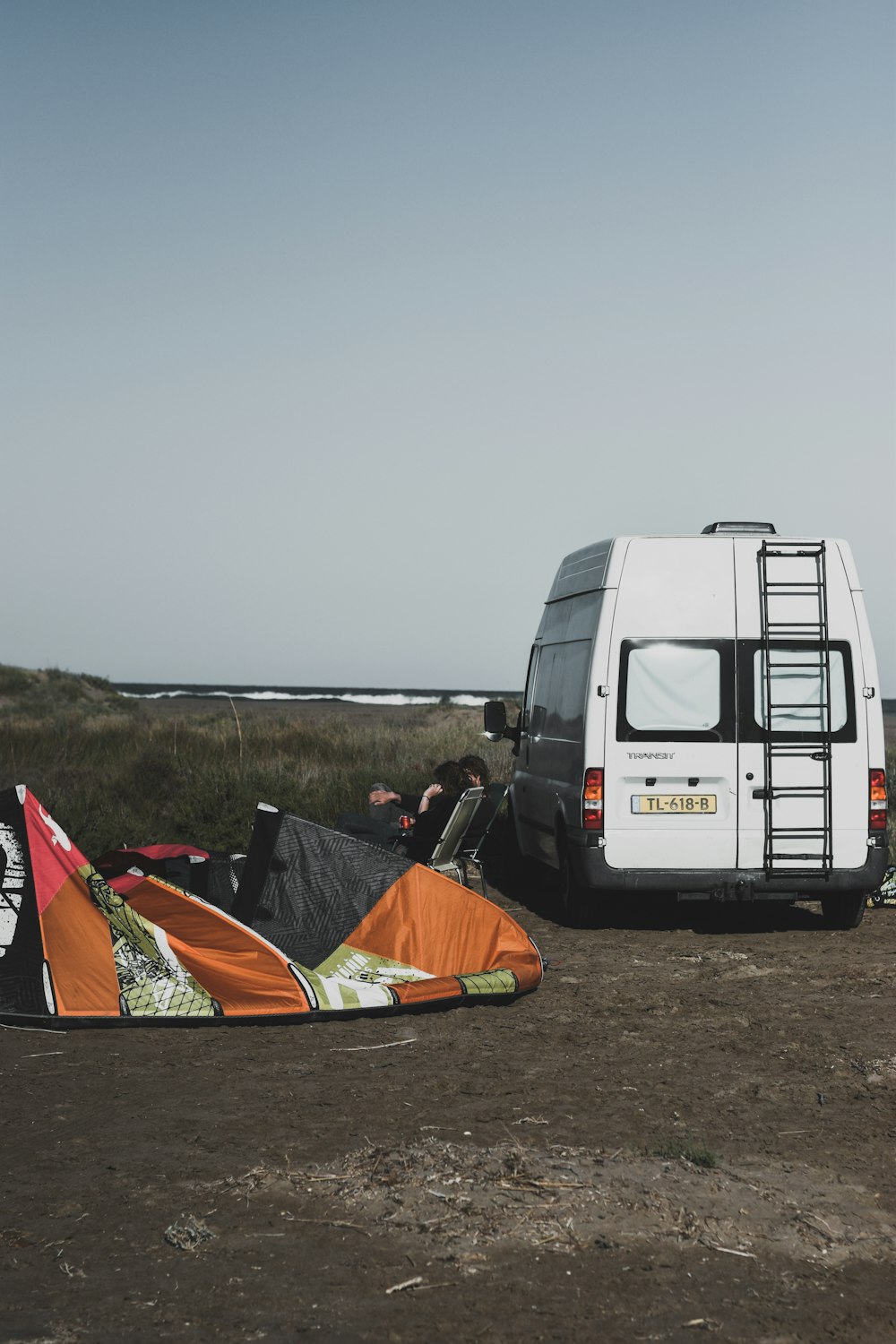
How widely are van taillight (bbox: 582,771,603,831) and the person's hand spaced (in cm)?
232

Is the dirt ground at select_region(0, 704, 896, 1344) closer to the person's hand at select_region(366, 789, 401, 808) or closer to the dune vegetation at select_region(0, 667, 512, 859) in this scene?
the person's hand at select_region(366, 789, 401, 808)

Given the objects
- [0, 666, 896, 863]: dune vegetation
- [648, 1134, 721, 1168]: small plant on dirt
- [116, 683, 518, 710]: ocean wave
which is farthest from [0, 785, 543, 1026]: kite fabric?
[116, 683, 518, 710]: ocean wave

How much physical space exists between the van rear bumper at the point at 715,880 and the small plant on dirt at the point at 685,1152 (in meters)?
4.83

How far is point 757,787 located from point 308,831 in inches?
146

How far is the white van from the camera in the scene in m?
10.1

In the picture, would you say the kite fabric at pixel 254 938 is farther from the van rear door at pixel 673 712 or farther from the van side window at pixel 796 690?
the van side window at pixel 796 690

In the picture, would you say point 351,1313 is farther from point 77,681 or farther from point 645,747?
point 77,681

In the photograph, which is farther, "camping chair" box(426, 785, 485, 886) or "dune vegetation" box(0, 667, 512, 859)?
"dune vegetation" box(0, 667, 512, 859)

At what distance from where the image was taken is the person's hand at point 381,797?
39.1ft

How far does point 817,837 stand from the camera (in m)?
10.2

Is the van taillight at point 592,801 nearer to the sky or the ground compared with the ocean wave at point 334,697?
nearer to the ground

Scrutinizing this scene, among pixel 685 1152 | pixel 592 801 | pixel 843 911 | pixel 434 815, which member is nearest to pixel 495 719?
pixel 434 815

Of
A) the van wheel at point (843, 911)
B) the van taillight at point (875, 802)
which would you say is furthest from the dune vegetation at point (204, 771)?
the van taillight at point (875, 802)

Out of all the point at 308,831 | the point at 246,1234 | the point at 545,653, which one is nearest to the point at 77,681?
the point at 545,653
